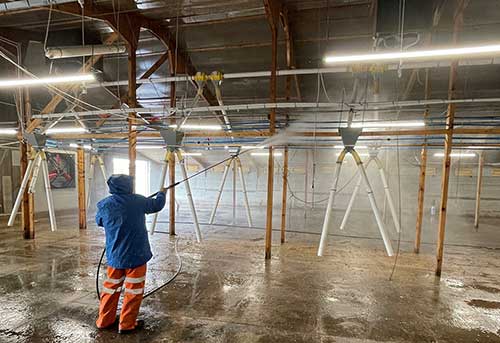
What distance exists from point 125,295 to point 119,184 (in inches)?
35.8

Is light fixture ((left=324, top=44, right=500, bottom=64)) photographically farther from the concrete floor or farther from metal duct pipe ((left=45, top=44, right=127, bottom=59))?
metal duct pipe ((left=45, top=44, right=127, bottom=59))

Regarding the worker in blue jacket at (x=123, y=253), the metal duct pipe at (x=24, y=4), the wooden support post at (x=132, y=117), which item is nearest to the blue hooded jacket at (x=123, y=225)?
the worker in blue jacket at (x=123, y=253)

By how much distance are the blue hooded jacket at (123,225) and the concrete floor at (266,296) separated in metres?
0.62

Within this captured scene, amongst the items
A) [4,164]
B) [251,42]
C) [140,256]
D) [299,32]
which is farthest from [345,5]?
[4,164]

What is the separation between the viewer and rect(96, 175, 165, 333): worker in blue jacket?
2270mm

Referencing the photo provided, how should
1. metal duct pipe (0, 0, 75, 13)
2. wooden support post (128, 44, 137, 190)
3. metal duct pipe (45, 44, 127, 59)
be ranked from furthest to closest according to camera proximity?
metal duct pipe (45, 44, 127, 59)
wooden support post (128, 44, 137, 190)
metal duct pipe (0, 0, 75, 13)

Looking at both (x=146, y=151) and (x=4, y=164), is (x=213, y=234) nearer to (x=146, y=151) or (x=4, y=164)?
(x=4, y=164)

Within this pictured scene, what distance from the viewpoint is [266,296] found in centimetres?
300

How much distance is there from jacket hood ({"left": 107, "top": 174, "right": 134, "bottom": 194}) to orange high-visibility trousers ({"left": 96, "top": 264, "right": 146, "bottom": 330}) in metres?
0.64

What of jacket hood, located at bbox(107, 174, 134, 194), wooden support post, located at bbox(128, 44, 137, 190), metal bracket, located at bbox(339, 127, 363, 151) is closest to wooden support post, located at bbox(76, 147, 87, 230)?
wooden support post, located at bbox(128, 44, 137, 190)

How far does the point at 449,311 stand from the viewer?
2738mm

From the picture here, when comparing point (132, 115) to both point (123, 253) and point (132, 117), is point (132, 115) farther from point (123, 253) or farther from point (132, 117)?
point (123, 253)

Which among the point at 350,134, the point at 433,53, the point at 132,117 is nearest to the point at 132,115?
the point at 132,117

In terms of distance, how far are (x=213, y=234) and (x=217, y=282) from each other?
2.72 m
